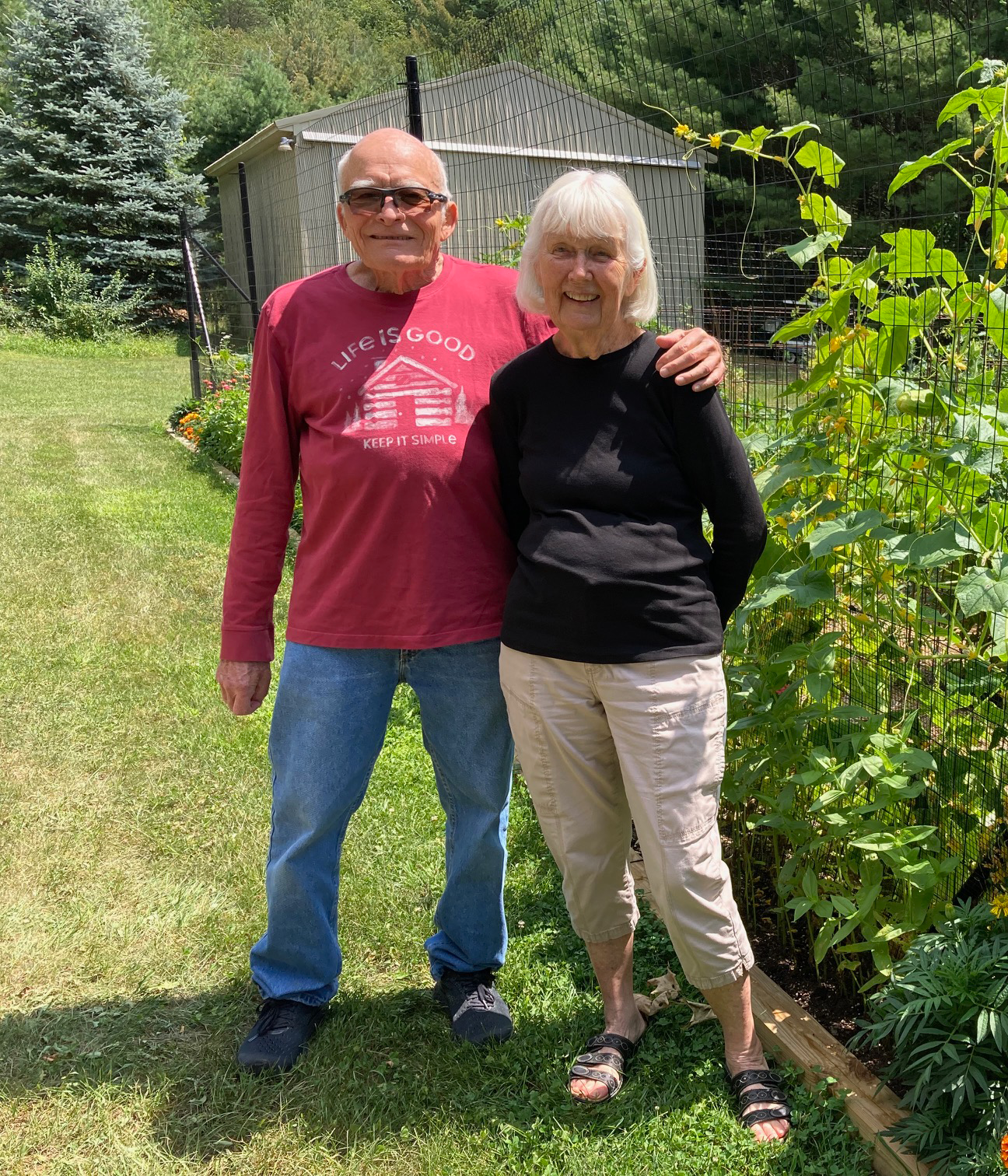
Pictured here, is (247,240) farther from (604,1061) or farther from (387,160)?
(604,1061)

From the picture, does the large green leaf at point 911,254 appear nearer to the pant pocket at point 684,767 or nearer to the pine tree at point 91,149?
the pant pocket at point 684,767

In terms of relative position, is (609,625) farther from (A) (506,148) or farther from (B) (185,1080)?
(A) (506,148)

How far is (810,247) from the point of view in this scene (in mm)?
2061

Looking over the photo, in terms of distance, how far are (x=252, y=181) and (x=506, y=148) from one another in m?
15.5

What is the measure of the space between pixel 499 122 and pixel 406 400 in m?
3.02

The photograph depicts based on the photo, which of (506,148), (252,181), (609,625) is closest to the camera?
(609,625)

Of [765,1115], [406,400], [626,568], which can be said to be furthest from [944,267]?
[765,1115]

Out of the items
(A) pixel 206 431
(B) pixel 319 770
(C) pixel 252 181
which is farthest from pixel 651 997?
(C) pixel 252 181

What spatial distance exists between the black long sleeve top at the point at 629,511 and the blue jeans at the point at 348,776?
0.34 meters

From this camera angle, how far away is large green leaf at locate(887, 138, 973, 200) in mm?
1816

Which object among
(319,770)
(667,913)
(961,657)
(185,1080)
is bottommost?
(185,1080)

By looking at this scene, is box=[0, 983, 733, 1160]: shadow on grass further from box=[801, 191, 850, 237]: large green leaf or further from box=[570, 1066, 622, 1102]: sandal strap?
box=[801, 191, 850, 237]: large green leaf

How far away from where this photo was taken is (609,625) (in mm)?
1956

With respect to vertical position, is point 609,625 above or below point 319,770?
above
